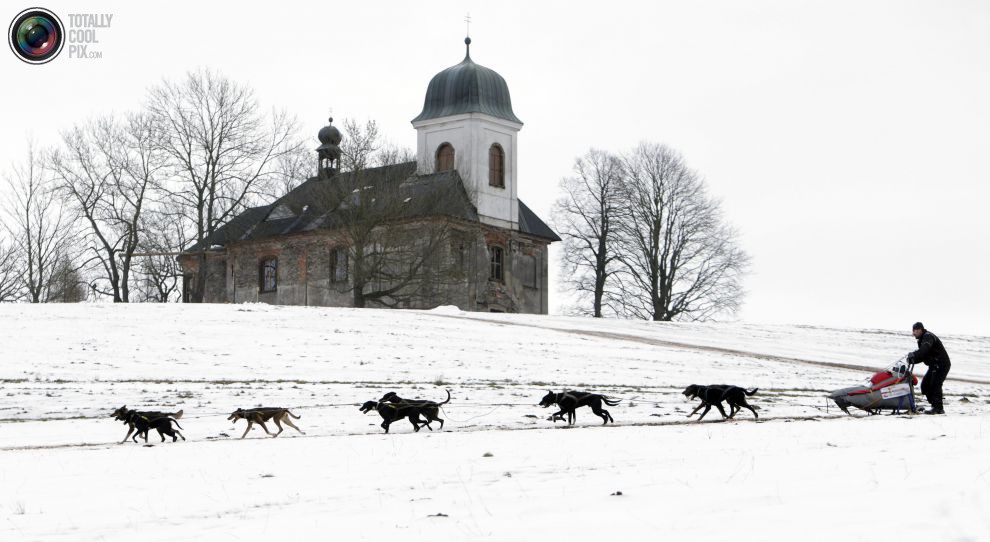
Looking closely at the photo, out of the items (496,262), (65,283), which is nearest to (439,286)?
(496,262)

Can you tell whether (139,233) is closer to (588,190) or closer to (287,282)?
(287,282)

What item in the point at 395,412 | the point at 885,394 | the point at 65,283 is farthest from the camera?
the point at 65,283

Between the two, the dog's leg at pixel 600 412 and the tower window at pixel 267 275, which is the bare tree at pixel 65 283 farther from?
the dog's leg at pixel 600 412

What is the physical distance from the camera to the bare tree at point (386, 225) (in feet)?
192

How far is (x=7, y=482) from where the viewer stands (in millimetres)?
11406

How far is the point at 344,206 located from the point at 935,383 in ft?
142

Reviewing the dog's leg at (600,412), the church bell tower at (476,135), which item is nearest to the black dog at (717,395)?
the dog's leg at (600,412)

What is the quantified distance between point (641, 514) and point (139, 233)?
5775 centimetres

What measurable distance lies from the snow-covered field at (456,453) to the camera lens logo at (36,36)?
7190 mm

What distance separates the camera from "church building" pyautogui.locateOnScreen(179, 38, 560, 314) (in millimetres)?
59500

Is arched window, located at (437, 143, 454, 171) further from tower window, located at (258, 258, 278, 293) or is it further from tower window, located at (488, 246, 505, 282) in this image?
tower window, located at (258, 258, 278, 293)

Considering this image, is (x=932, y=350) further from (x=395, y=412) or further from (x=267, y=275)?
(x=267, y=275)

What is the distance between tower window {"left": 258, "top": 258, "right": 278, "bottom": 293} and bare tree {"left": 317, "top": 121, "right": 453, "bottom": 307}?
914 centimetres

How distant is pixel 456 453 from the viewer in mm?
13539
